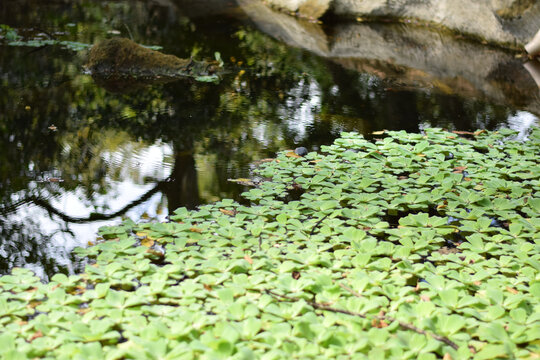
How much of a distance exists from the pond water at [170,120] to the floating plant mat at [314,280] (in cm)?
41

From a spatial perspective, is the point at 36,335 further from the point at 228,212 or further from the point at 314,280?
the point at 228,212

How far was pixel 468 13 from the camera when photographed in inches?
356

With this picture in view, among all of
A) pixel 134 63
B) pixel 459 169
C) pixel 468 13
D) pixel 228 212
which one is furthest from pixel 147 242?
pixel 468 13

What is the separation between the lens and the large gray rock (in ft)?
27.6

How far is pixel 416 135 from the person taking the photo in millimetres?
5000

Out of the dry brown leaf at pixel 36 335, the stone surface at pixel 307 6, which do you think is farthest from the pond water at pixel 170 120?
the stone surface at pixel 307 6

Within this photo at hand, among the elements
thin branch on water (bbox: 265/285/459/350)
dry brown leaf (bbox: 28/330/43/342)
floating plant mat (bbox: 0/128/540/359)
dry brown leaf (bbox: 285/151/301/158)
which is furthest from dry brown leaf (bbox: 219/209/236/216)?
dry brown leaf (bbox: 28/330/43/342)

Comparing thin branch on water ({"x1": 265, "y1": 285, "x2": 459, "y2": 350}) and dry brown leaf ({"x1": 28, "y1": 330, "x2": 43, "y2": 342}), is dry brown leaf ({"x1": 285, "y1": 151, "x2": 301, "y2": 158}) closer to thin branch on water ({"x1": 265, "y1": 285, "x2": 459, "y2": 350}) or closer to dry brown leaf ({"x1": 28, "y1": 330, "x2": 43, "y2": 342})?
thin branch on water ({"x1": 265, "y1": 285, "x2": 459, "y2": 350})

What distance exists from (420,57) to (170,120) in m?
4.10

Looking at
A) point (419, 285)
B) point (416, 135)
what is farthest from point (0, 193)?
point (416, 135)

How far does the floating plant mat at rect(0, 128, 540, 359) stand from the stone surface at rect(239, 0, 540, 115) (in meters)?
2.81

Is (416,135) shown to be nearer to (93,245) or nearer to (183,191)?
(183,191)

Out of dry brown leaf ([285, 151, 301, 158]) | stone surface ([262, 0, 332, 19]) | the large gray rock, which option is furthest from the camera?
stone surface ([262, 0, 332, 19])

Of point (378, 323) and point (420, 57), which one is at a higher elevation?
point (420, 57)
